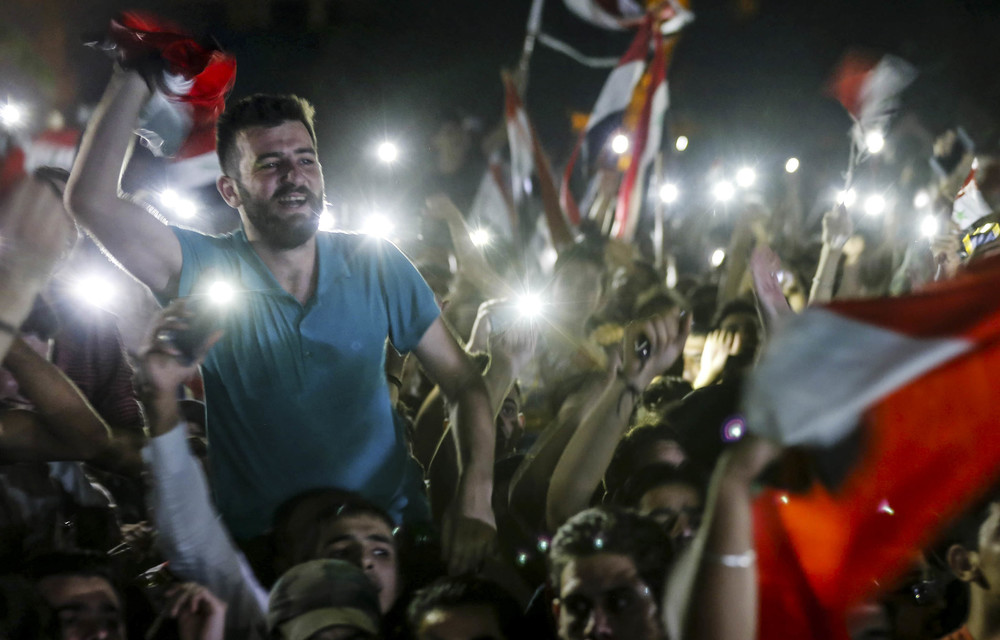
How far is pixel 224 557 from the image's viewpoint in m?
2.01

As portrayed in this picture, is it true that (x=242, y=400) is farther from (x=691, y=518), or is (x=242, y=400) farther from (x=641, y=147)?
(x=641, y=147)

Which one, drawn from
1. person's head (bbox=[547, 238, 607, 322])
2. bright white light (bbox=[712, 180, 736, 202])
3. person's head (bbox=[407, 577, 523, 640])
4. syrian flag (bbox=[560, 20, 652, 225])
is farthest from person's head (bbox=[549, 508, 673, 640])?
bright white light (bbox=[712, 180, 736, 202])

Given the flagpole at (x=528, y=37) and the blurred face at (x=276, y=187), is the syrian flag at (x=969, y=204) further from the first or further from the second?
the blurred face at (x=276, y=187)

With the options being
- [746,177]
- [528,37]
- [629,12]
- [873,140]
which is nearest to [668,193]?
[746,177]

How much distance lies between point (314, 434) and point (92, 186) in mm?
934

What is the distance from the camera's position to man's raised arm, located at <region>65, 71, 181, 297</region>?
6.72 feet

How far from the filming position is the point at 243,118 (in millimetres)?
2355

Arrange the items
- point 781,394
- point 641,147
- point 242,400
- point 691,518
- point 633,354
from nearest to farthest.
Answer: point 781,394
point 242,400
point 691,518
point 633,354
point 641,147

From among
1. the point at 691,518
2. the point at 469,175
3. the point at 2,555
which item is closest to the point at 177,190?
→ the point at 2,555

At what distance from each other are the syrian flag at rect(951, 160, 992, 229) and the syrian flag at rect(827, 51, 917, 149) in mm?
811

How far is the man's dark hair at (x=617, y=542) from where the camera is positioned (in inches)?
79.9

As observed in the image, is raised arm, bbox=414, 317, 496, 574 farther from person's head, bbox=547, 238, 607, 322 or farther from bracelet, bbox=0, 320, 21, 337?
person's head, bbox=547, 238, 607, 322

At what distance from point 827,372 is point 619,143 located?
185 inches

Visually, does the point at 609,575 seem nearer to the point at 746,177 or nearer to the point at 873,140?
the point at 873,140
